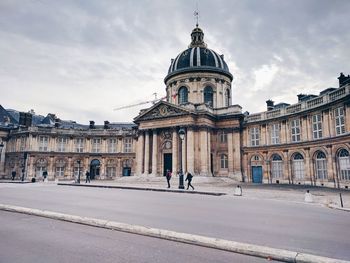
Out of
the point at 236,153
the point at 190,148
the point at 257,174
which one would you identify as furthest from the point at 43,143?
the point at 257,174

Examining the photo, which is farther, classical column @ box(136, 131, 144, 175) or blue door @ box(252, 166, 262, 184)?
classical column @ box(136, 131, 144, 175)

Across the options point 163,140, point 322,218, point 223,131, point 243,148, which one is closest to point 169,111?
point 163,140

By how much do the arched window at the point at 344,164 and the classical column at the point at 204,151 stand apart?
15289mm

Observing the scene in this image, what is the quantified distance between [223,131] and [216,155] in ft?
11.7

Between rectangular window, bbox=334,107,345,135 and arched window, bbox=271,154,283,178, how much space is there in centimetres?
888

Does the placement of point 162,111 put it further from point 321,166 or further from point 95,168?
A: point 321,166

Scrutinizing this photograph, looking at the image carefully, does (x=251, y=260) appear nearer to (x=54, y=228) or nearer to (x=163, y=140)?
(x=54, y=228)

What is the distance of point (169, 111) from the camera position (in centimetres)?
3725

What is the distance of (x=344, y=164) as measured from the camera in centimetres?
2359

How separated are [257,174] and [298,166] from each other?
580cm

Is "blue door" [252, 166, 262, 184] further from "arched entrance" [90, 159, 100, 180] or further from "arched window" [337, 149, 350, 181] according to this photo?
"arched entrance" [90, 159, 100, 180]

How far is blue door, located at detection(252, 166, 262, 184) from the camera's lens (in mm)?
34125

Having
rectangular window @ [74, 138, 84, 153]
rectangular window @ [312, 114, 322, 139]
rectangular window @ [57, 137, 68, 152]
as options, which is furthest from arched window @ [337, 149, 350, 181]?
rectangular window @ [57, 137, 68, 152]

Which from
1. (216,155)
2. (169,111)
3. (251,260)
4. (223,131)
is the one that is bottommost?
A: (251,260)
